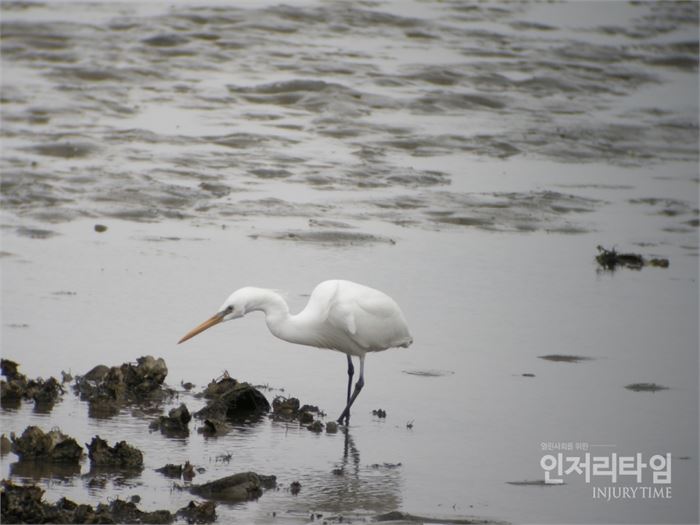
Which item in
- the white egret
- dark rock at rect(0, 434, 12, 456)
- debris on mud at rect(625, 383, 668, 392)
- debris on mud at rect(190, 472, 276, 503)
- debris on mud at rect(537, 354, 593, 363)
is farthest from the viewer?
debris on mud at rect(537, 354, 593, 363)

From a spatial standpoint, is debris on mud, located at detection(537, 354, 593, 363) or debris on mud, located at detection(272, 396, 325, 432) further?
debris on mud, located at detection(537, 354, 593, 363)

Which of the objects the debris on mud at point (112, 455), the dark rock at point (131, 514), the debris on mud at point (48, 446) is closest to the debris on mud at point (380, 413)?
the debris on mud at point (112, 455)

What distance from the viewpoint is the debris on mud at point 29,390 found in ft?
24.0

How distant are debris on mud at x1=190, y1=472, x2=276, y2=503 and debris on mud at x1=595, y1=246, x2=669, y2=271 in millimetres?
5465

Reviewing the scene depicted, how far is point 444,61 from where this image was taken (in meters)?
19.7

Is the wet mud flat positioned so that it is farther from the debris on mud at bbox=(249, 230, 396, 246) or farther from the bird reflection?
the debris on mud at bbox=(249, 230, 396, 246)

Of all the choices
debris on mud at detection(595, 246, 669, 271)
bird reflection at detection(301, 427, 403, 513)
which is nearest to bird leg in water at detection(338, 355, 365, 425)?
bird reflection at detection(301, 427, 403, 513)

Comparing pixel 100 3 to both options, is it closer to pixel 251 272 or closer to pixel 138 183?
pixel 138 183

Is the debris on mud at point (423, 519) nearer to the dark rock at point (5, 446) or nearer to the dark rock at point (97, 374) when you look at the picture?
the dark rock at point (5, 446)

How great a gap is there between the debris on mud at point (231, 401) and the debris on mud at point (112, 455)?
0.86m

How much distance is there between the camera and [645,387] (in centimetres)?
815

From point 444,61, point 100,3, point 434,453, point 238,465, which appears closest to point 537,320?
point 434,453

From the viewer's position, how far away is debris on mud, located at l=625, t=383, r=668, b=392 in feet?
26.6

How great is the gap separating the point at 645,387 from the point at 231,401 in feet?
8.42
